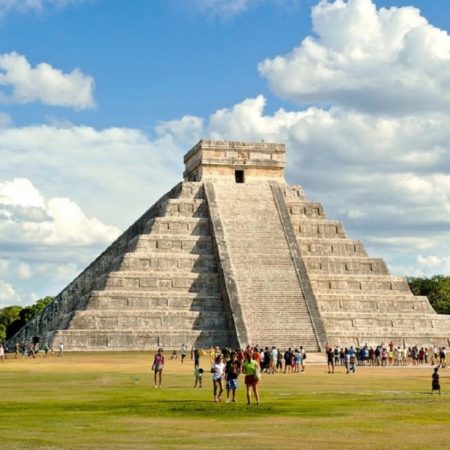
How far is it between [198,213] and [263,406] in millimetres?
36604

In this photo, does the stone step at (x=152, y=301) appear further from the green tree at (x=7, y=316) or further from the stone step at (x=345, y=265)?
the green tree at (x=7, y=316)

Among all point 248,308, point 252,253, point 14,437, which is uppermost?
point 252,253

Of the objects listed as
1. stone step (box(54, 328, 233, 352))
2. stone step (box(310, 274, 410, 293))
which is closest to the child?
stone step (box(54, 328, 233, 352))

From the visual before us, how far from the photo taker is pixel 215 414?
2138 centimetres

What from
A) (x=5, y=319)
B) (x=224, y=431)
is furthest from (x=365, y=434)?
(x=5, y=319)

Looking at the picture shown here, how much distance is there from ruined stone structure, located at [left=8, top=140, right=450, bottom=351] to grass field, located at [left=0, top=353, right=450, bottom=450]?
16098 mm

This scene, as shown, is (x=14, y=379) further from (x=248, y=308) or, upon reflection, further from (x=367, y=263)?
(x=367, y=263)

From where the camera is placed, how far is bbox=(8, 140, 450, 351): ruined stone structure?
5162 centimetres

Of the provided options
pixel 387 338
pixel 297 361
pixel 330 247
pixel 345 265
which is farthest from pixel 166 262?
pixel 297 361

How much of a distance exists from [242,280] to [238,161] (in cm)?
1044

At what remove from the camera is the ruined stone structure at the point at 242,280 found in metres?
51.6

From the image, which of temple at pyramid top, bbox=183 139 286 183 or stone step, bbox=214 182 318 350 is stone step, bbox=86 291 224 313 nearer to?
stone step, bbox=214 182 318 350

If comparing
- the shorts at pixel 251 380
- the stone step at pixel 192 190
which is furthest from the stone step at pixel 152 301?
the shorts at pixel 251 380

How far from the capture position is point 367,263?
192ft
